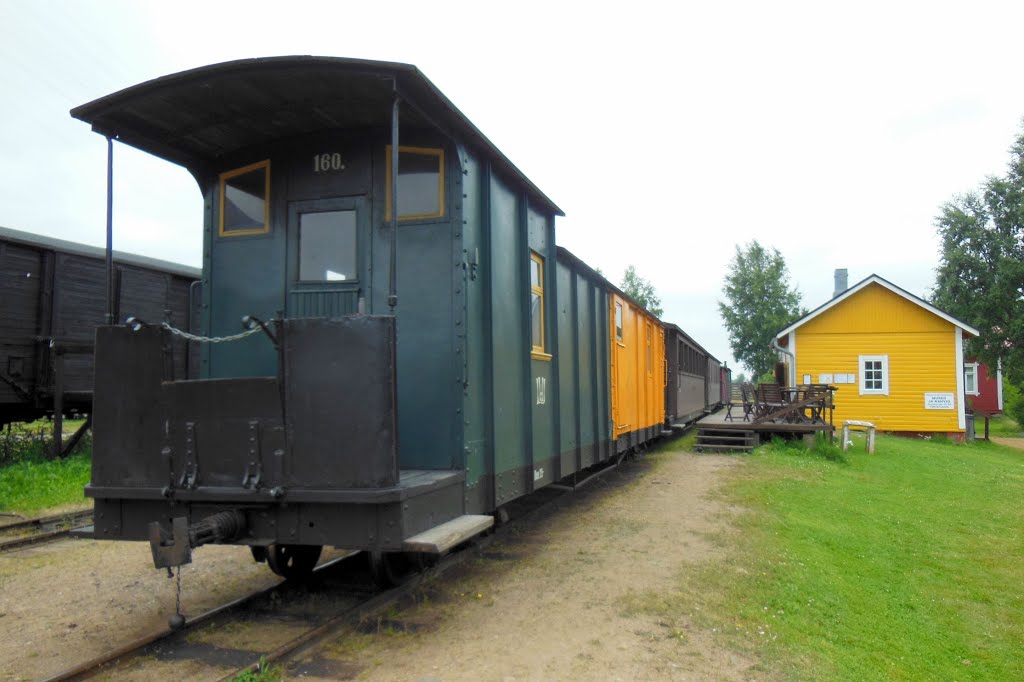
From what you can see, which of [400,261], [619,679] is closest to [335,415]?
[400,261]

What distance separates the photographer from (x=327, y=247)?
5414 millimetres

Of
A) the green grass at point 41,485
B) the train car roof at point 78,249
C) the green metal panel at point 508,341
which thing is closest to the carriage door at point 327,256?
the green metal panel at point 508,341

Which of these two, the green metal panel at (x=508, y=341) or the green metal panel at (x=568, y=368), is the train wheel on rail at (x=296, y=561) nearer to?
the green metal panel at (x=508, y=341)

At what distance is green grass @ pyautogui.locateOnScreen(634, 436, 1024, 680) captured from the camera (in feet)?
16.1

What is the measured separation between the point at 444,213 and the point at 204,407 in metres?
2.01

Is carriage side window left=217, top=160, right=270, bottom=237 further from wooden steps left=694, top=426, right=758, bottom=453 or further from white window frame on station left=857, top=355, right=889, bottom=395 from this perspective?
white window frame on station left=857, top=355, right=889, bottom=395

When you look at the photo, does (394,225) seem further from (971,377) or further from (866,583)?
(971,377)

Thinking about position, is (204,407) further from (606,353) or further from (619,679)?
(606,353)

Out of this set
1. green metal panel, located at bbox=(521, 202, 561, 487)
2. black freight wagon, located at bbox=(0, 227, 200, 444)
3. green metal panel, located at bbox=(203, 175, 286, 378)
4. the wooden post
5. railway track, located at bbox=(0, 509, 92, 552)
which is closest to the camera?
green metal panel, located at bbox=(203, 175, 286, 378)

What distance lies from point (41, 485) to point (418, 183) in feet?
26.7

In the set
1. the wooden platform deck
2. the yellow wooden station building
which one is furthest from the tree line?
the wooden platform deck

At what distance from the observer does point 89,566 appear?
652cm

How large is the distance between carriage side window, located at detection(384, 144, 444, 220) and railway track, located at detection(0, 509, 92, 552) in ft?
16.2

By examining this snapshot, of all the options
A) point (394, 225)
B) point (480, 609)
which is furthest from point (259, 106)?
point (480, 609)
